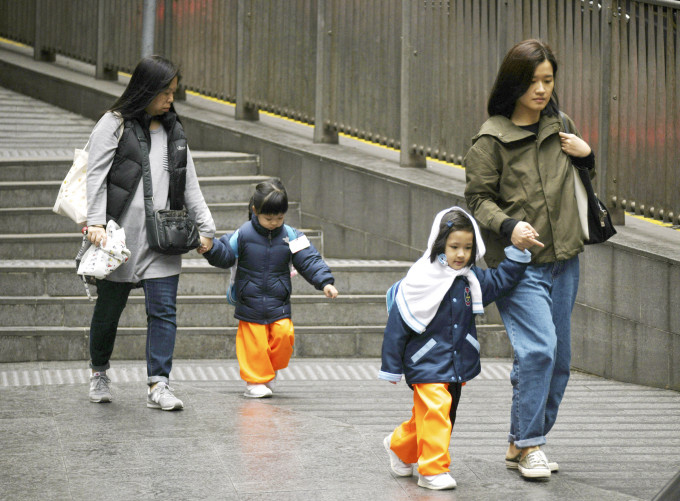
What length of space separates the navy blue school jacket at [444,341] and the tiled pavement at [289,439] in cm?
49

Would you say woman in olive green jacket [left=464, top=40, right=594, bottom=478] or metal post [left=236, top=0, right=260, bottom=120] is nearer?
woman in olive green jacket [left=464, top=40, right=594, bottom=478]

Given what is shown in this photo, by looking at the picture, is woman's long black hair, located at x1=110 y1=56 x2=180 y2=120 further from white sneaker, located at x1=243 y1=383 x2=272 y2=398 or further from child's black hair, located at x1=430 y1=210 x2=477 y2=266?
child's black hair, located at x1=430 y1=210 x2=477 y2=266

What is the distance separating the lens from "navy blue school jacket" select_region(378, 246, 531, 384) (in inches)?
205

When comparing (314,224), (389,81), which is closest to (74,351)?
(314,224)

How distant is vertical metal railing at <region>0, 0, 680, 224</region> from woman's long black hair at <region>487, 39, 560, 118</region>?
2705 mm

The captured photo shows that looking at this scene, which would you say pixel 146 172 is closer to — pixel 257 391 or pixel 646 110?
pixel 257 391

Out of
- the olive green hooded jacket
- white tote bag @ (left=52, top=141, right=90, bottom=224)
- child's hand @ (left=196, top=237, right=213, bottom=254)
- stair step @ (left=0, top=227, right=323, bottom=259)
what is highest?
the olive green hooded jacket

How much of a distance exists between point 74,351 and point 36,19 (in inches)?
290

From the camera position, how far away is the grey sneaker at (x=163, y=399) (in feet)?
21.6

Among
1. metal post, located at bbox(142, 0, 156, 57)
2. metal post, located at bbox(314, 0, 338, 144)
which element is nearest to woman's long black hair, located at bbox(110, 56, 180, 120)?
metal post, located at bbox(142, 0, 156, 57)

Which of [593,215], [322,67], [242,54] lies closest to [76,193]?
[593,215]

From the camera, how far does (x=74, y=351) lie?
8.16 m

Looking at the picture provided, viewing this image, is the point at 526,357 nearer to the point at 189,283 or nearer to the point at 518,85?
the point at 518,85

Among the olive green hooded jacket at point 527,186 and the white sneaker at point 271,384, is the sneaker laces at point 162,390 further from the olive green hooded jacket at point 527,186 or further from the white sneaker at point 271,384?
the olive green hooded jacket at point 527,186
